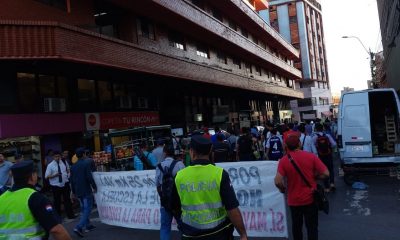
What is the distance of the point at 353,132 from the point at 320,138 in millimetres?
1511

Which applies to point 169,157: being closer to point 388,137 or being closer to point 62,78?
point 388,137

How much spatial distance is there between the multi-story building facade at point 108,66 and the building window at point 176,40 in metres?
0.06

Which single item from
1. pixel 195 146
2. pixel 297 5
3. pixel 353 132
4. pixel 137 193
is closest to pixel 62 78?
pixel 137 193

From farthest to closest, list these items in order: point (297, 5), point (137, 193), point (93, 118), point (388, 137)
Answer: point (297, 5), point (93, 118), point (388, 137), point (137, 193)

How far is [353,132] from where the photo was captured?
12.0m

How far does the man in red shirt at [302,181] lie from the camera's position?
547 centimetres

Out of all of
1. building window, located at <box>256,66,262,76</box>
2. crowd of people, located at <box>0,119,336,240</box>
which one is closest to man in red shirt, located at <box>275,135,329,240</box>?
crowd of people, located at <box>0,119,336,240</box>

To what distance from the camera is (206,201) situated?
377cm

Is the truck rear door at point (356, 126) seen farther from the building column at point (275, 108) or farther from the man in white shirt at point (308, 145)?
the building column at point (275, 108)

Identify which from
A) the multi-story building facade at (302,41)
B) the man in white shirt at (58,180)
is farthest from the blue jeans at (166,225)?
the multi-story building facade at (302,41)

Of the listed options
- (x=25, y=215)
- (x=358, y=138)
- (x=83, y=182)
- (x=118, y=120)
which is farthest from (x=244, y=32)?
(x=25, y=215)

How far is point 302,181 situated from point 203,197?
6.98 feet

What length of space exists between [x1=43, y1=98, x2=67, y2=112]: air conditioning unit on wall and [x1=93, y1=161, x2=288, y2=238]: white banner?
6652 mm

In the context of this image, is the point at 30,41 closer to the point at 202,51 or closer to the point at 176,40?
the point at 176,40
